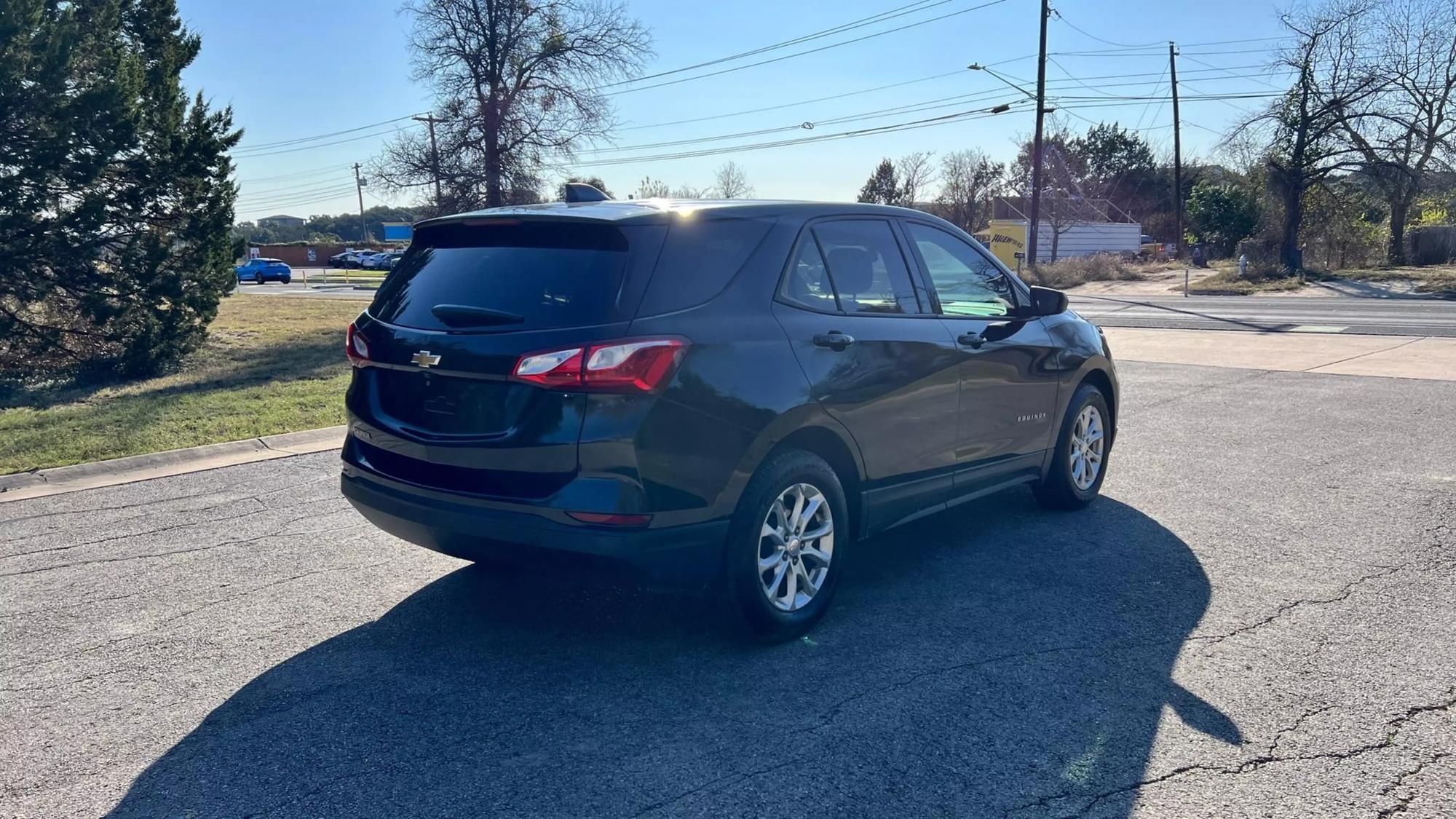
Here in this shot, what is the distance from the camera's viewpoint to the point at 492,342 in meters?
3.76

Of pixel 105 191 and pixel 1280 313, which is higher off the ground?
pixel 105 191

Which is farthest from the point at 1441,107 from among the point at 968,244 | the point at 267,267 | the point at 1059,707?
the point at 267,267

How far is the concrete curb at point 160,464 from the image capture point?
684cm

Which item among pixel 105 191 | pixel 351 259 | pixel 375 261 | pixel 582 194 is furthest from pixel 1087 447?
pixel 351 259

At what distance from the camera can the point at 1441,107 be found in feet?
105

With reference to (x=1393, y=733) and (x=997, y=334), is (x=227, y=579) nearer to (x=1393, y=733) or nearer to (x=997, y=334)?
(x=997, y=334)

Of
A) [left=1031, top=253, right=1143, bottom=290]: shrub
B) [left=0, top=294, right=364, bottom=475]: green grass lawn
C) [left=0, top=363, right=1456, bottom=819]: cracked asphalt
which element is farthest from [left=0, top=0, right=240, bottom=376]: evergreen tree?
[left=1031, top=253, right=1143, bottom=290]: shrub

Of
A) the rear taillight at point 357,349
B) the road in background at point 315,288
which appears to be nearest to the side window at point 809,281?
the rear taillight at point 357,349

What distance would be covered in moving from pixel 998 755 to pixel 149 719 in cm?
284

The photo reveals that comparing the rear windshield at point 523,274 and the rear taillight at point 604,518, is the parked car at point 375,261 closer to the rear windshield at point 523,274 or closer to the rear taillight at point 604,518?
the rear windshield at point 523,274

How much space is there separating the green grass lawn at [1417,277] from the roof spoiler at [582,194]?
28.2 meters

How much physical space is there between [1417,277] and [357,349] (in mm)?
33959

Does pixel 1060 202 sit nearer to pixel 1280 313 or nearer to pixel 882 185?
pixel 882 185

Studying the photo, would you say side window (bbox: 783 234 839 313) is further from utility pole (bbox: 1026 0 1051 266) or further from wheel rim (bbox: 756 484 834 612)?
utility pole (bbox: 1026 0 1051 266)
